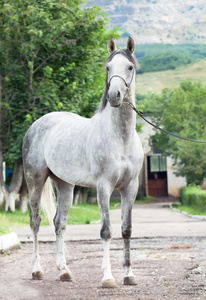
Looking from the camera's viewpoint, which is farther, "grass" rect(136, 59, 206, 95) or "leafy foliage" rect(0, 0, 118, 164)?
"grass" rect(136, 59, 206, 95)

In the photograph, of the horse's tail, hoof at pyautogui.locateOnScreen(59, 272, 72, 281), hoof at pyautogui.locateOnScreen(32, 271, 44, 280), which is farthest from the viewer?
the horse's tail

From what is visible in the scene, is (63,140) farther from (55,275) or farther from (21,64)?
(21,64)

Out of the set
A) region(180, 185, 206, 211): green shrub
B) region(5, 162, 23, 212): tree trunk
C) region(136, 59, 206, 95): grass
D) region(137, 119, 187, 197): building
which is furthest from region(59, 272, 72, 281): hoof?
region(136, 59, 206, 95): grass

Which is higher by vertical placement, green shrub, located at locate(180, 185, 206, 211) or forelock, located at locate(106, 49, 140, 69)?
forelock, located at locate(106, 49, 140, 69)

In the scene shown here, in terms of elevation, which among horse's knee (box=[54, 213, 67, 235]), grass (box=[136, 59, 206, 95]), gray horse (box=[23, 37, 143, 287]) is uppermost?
grass (box=[136, 59, 206, 95])

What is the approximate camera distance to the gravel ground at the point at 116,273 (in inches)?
241

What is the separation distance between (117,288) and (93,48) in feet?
61.7

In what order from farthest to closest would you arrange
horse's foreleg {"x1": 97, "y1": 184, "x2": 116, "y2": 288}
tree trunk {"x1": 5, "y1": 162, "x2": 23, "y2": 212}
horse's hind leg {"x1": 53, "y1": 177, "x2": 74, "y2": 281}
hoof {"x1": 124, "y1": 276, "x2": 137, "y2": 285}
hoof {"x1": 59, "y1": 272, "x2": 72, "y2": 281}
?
tree trunk {"x1": 5, "y1": 162, "x2": 23, "y2": 212}, horse's hind leg {"x1": 53, "y1": 177, "x2": 74, "y2": 281}, hoof {"x1": 59, "y1": 272, "x2": 72, "y2": 281}, hoof {"x1": 124, "y1": 276, "x2": 137, "y2": 285}, horse's foreleg {"x1": 97, "y1": 184, "x2": 116, "y2": 288}

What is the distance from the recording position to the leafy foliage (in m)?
22.5

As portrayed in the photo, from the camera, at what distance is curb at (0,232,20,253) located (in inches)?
413

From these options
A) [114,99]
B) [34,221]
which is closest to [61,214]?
[34,221]

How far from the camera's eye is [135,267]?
8344 millimetres

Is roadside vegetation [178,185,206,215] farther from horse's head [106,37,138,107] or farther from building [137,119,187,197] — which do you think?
building [137,119,187,197]

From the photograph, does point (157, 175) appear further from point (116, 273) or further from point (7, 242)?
point (116, 273)
